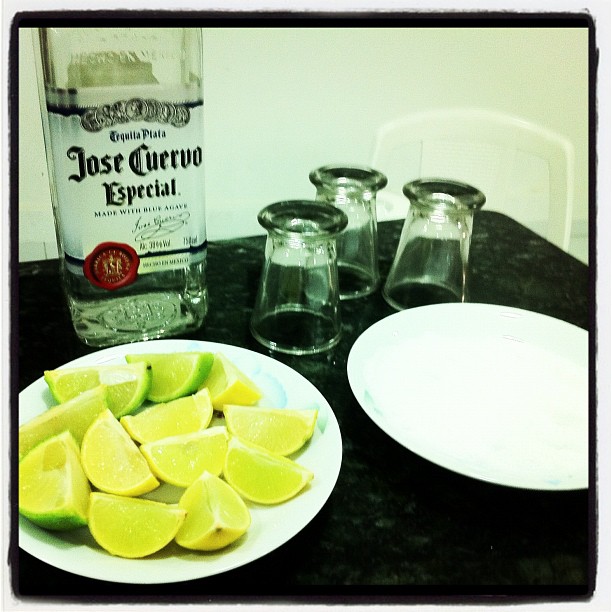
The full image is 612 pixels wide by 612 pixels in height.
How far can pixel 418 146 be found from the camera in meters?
1.03

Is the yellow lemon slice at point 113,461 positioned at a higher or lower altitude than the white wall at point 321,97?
lower

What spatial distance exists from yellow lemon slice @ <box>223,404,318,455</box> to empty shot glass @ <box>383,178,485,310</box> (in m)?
0.27

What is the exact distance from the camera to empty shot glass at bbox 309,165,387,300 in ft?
2.36

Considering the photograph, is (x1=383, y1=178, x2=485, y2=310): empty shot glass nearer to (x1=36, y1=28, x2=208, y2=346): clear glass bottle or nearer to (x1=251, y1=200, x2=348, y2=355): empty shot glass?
(x1=251, y1=200, x2=348, y2=355): empty shot glass

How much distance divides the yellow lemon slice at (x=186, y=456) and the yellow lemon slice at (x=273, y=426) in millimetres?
23

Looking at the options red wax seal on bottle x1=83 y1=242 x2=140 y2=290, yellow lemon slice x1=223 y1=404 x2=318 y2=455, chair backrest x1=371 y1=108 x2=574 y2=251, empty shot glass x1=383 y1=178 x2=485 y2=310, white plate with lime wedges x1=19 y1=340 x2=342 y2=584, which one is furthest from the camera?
chair backrest x1=371 y1=108 x2=574 y2=251

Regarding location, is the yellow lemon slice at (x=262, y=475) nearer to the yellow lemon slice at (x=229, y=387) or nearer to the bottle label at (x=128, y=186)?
the yellow lemon slice at (x=229, y=387)

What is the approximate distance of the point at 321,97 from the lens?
91 cm

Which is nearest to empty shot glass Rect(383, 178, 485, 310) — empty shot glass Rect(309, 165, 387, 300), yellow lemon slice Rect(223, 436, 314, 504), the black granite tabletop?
empty shot glass Rect(309, 165, 387, 300)

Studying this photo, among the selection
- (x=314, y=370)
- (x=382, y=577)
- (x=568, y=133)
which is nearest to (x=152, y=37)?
(x=314, y=370)

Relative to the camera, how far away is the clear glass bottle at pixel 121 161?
522 millimetres

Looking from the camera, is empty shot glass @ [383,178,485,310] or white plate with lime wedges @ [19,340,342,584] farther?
empty shot glass @ [383,178,485,310]

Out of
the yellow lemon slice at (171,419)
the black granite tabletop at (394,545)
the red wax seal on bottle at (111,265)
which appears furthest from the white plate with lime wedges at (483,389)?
the red wax seal on bottle at (111,265)
